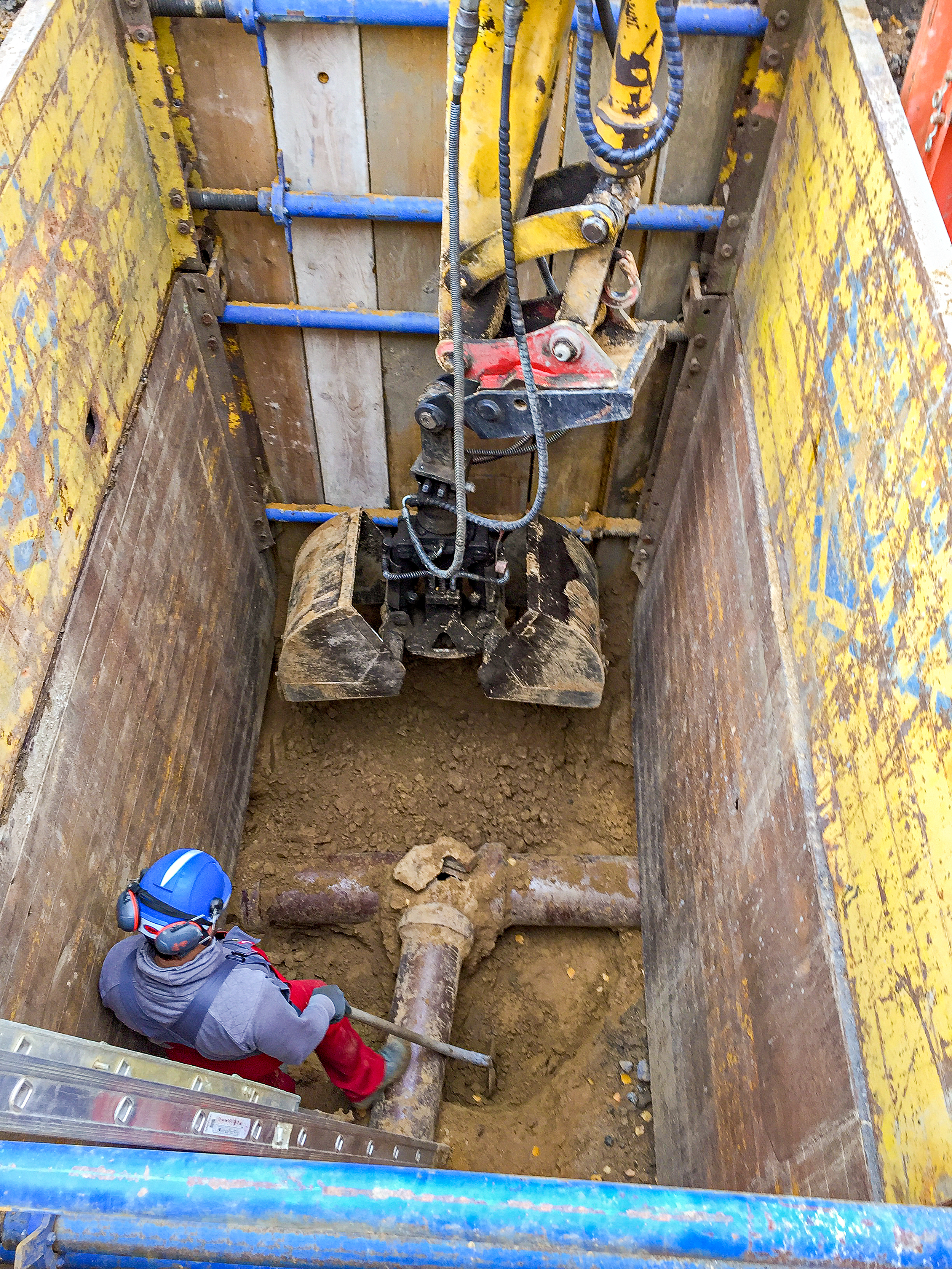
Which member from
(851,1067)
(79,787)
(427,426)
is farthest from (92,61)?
(851,1067)

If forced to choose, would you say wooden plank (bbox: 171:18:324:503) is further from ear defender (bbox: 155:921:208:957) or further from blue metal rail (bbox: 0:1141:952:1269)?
blue metal rail (bbox: 0:1141:952:1269)

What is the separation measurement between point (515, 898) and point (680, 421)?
2.37 meters

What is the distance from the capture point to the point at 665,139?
2527 mm

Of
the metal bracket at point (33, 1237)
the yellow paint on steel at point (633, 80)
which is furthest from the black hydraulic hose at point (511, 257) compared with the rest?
the metal bracket at point (33, 1237)

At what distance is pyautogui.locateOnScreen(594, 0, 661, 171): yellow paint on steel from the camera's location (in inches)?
101

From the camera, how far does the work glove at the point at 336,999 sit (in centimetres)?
329

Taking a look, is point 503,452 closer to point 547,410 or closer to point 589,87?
point 547,410

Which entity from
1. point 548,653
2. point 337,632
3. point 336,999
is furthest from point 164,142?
point 336,999

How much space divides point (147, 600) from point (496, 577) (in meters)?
1.64

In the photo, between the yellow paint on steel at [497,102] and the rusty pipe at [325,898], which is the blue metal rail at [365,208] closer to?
the yellow paint on steel at [497,102]

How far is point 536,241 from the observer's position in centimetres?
302

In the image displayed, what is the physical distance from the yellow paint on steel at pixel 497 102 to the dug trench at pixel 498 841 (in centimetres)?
239

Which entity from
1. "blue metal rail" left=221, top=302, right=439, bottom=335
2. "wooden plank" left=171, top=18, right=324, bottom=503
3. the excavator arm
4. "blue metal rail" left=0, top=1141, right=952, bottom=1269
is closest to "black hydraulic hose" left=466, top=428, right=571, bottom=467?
the excavator arm

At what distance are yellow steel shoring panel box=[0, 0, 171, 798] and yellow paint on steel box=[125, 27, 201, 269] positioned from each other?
0.25ft
